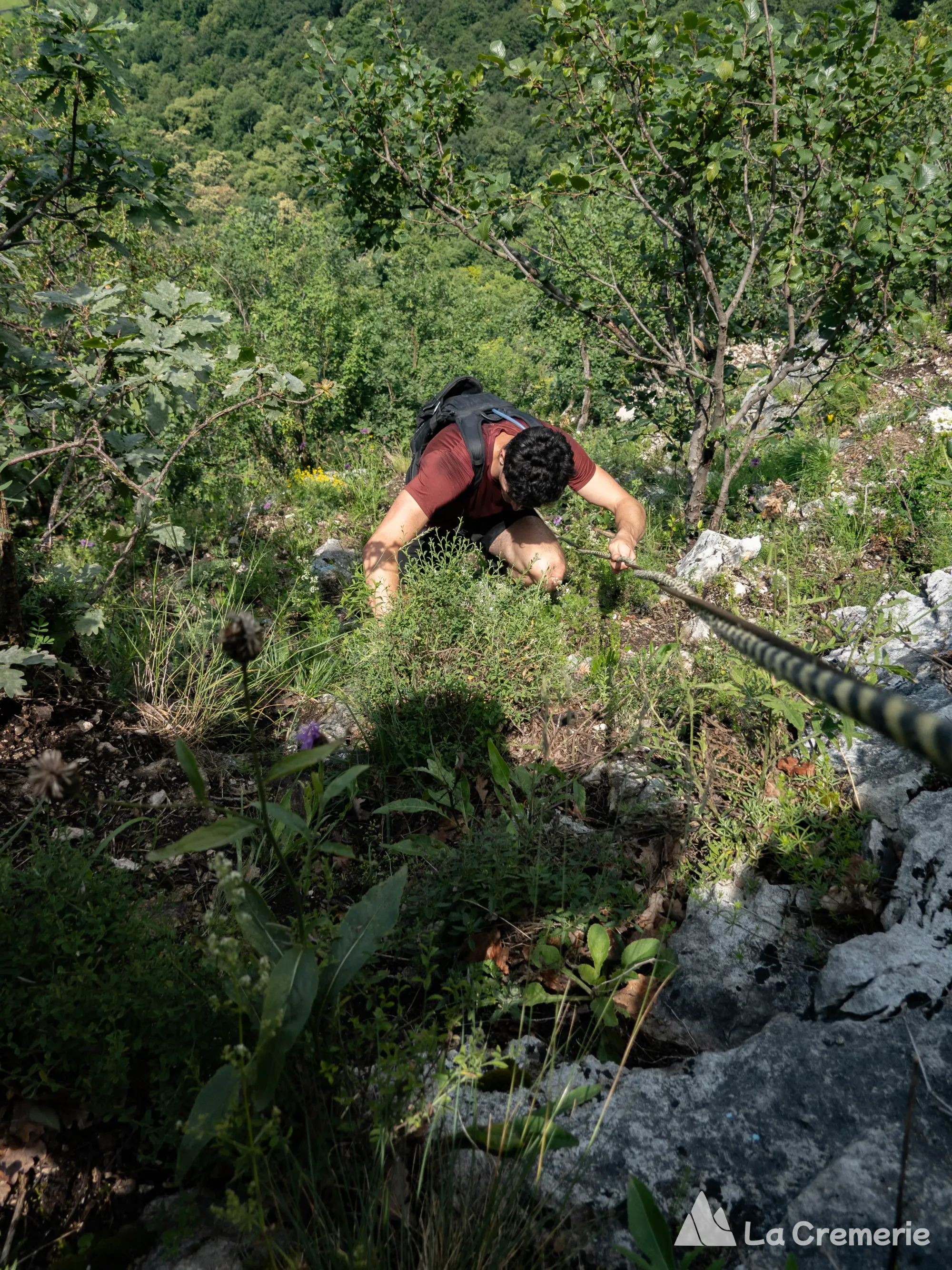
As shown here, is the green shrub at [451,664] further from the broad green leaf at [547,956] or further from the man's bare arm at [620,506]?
the broad green leaf at [547,956]

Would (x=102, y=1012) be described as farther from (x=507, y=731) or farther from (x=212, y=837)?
(x=507, y=731)

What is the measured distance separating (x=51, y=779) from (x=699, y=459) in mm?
4023

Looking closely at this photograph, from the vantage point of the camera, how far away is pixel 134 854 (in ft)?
7.89

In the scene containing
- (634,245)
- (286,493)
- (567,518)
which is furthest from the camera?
(286,493)

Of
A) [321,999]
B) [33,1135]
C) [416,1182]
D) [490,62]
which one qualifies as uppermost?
[490,62]

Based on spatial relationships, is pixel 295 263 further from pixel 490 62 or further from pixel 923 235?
pixel 923 235

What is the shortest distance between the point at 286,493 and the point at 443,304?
550cm

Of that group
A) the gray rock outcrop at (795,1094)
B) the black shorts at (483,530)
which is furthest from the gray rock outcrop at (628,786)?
the black shorts at (483,530)

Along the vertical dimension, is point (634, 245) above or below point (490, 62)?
below

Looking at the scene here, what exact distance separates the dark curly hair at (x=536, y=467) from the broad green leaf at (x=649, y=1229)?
8.83ft

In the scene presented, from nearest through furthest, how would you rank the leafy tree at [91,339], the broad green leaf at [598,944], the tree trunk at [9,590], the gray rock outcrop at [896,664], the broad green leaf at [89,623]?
the broad green leaf at [598,944] < the gray rock outcrop at [896,664] < the leafy tree at [91,339] < the tree trunk at [9,590] < the broad green leaf at [89,623]

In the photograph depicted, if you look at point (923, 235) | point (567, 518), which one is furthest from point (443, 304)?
point (923, 235)

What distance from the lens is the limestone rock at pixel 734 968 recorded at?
6.18ft

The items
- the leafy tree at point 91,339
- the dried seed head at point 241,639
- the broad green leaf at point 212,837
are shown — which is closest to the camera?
the dried seed head at point 241,639
